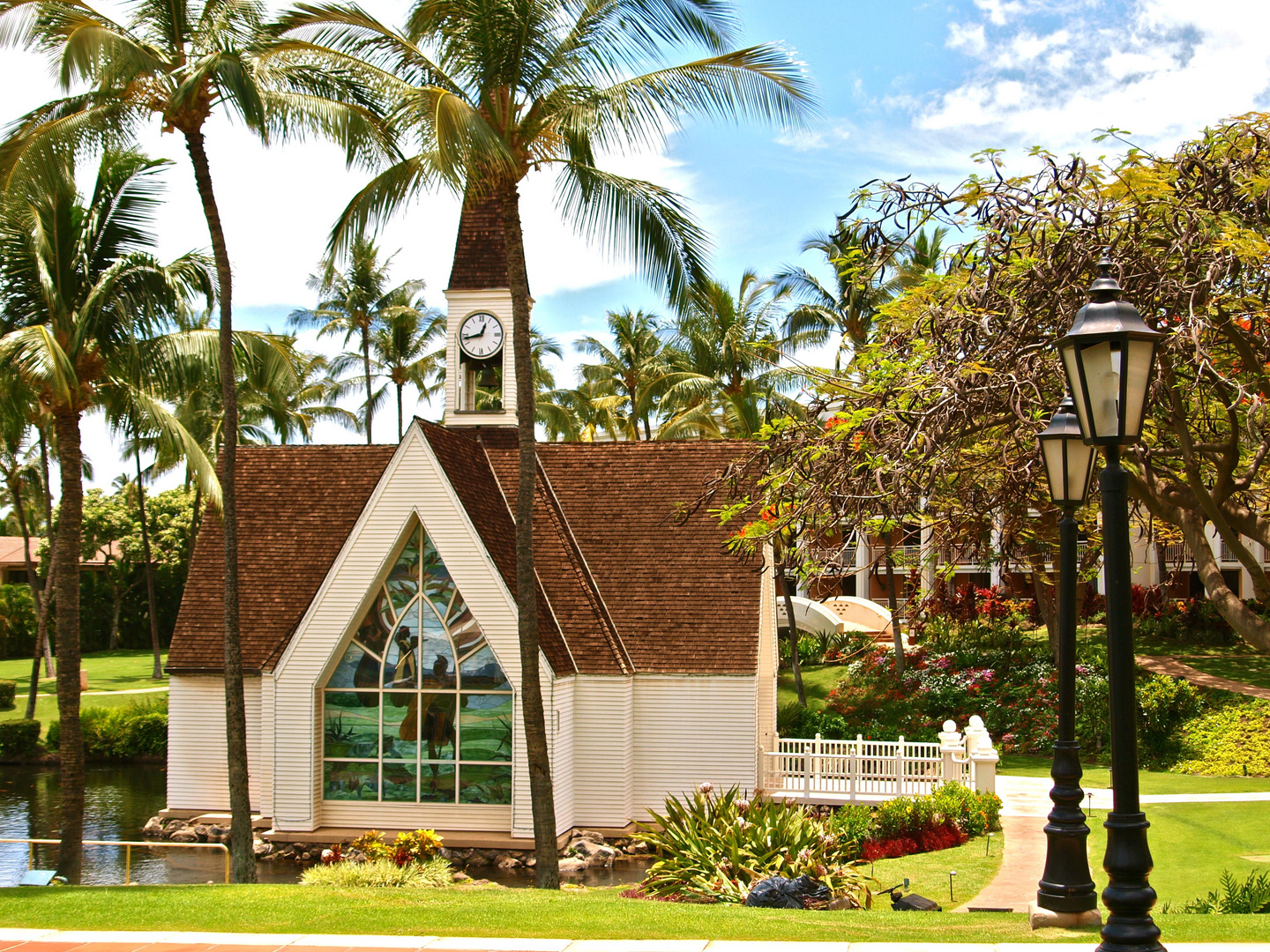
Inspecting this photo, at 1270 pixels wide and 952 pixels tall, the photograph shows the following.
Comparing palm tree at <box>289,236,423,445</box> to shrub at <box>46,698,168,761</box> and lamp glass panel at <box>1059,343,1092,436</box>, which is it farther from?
lamp glass panel at <box>1059,343,1092,436</box>

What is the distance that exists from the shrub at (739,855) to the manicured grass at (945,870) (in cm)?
78

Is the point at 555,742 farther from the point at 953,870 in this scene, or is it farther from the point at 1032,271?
the point at 1032,271

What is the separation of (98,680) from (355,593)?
32.9 m

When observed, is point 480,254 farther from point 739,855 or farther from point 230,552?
point 739,855

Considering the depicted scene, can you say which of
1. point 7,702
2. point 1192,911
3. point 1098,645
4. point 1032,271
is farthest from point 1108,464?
point 7,702

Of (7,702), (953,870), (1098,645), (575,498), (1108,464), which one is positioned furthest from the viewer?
(7,702)

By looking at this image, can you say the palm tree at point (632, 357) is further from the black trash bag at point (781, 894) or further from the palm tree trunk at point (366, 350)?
the black trash bag at point (781, 894)

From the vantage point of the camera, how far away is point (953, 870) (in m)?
16.0

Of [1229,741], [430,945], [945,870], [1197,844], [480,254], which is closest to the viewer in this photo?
[430,945]

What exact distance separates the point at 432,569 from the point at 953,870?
10658 mm

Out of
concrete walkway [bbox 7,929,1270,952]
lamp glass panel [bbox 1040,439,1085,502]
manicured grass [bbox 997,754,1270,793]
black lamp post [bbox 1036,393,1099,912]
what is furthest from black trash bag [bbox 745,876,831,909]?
manicured grass [bbox 997,754,1270,793]

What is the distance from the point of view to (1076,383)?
706cm

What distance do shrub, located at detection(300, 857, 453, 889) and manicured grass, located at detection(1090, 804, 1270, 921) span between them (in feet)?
29.1

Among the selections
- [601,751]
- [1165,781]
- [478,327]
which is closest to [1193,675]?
[1165,781]
